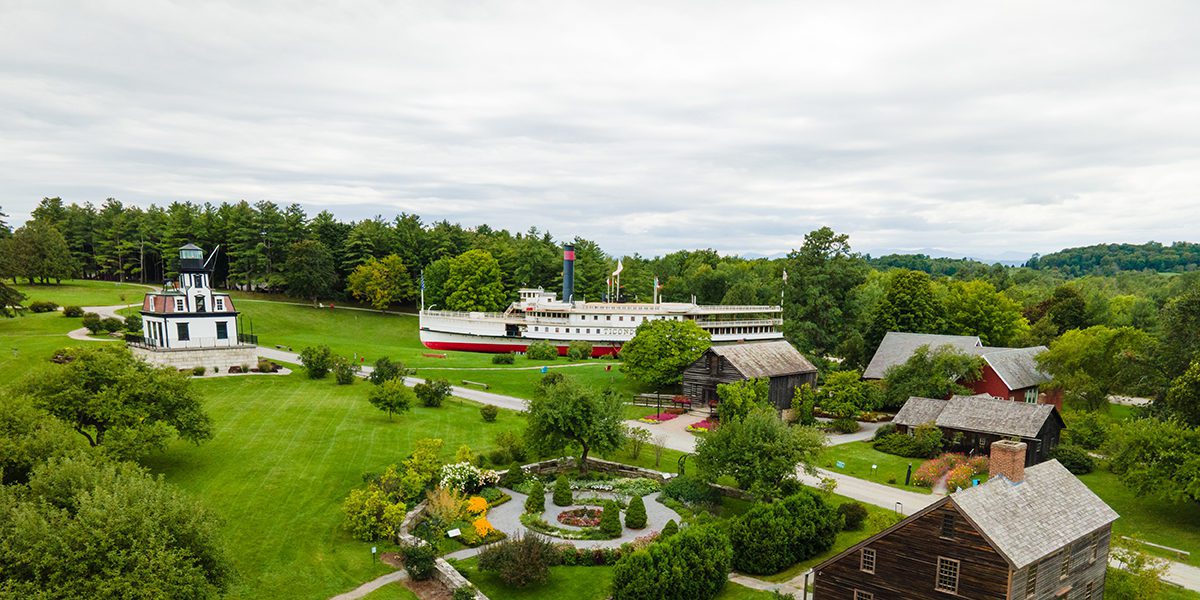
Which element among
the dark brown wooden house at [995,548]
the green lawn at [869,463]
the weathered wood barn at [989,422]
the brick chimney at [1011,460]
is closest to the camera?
the dark brown wooden house at [995,548]

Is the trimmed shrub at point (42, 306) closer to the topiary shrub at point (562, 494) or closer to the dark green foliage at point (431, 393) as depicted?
the dark green foliage at point (431, 393)

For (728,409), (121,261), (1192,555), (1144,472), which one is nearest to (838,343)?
(728,409)

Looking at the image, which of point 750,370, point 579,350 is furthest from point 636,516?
point 579,350

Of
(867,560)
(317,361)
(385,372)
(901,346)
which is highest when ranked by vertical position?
(901,346)

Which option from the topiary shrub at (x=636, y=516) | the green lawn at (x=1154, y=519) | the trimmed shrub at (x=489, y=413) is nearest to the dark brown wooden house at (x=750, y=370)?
the trimmed shrub at (x=489, y=413)

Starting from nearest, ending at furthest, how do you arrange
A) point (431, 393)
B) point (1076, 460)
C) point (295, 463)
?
point (295, 463), point (1076, 460), point (431, 393)

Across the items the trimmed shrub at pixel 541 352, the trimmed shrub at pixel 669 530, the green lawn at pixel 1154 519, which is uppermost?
the trimmed shrub at pixel 541 352

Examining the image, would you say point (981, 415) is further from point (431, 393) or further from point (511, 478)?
point (431, 393)
